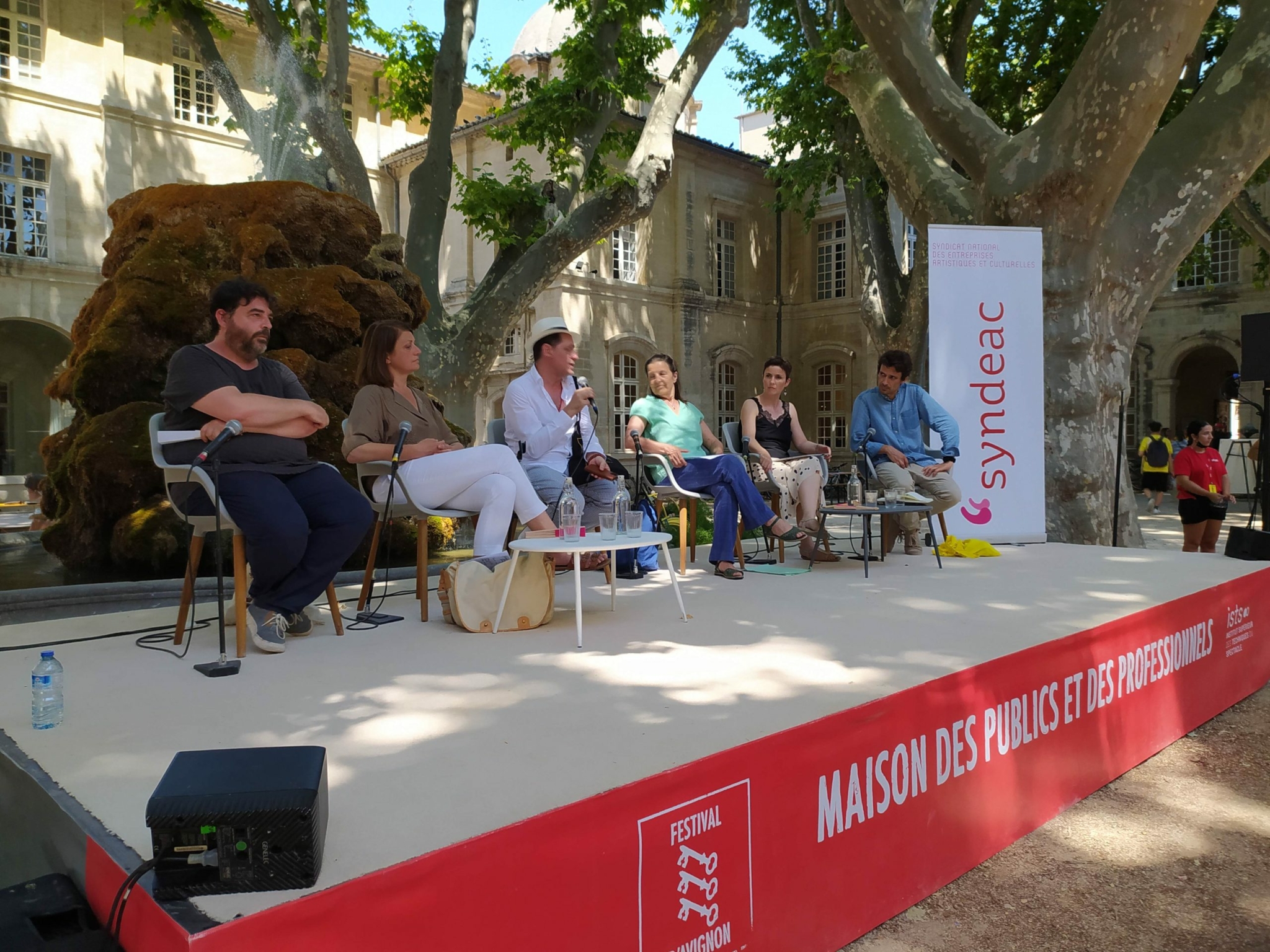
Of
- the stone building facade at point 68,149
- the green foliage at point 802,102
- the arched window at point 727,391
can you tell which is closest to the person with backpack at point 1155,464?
the green foliage at point 802,102

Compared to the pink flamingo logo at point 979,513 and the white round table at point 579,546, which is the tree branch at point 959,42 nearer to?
the pink flamingo logo at point 979,513

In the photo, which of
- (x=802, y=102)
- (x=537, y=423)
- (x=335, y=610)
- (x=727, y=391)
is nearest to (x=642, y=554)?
(x=537, y=423)

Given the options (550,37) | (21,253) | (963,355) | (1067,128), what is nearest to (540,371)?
(963,355)

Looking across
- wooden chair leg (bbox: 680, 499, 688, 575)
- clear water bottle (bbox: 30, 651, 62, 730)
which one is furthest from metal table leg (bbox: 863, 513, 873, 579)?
clear water bottle (bbox: 30, 651, 62, 730)

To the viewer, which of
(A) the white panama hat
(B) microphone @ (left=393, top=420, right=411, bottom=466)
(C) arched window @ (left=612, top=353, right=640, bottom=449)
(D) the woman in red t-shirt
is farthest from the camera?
(C) arched window @ (left=612, top=353, right=640, bottom=449)

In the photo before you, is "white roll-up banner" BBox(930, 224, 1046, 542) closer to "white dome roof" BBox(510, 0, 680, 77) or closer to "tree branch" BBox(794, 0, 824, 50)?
"tree branch" BBox(794, 0, 824, 50)

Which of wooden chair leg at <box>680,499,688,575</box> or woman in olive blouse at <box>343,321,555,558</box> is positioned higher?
woman in olive blouse at <box>343,321,555,558</box>

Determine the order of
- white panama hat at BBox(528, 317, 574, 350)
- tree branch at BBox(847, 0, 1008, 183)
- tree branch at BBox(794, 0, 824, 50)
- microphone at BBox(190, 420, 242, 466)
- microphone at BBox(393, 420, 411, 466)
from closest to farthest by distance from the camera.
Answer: microphone at BBox(190, 420, 242, 466) → microphone at BBox(393, 420, 411, 466) → white panama hat at BBox(528, 317, 574, 350) → tree branch at BBox(847, 0, 1008, 183) → tree branch at BBox(794, 0, 824, 50)

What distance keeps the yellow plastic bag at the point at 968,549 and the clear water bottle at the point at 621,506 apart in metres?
2.52

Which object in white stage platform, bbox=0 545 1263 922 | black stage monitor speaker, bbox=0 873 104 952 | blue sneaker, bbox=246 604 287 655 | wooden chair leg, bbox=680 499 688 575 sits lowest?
black stage monitor speaker, bbox=0 873 104 952

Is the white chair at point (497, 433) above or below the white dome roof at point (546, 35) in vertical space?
below

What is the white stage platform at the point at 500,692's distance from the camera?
1.95 m

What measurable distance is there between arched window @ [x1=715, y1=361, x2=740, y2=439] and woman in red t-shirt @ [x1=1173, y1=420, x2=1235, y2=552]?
65.3 ft

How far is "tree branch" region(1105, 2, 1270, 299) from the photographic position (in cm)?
718
